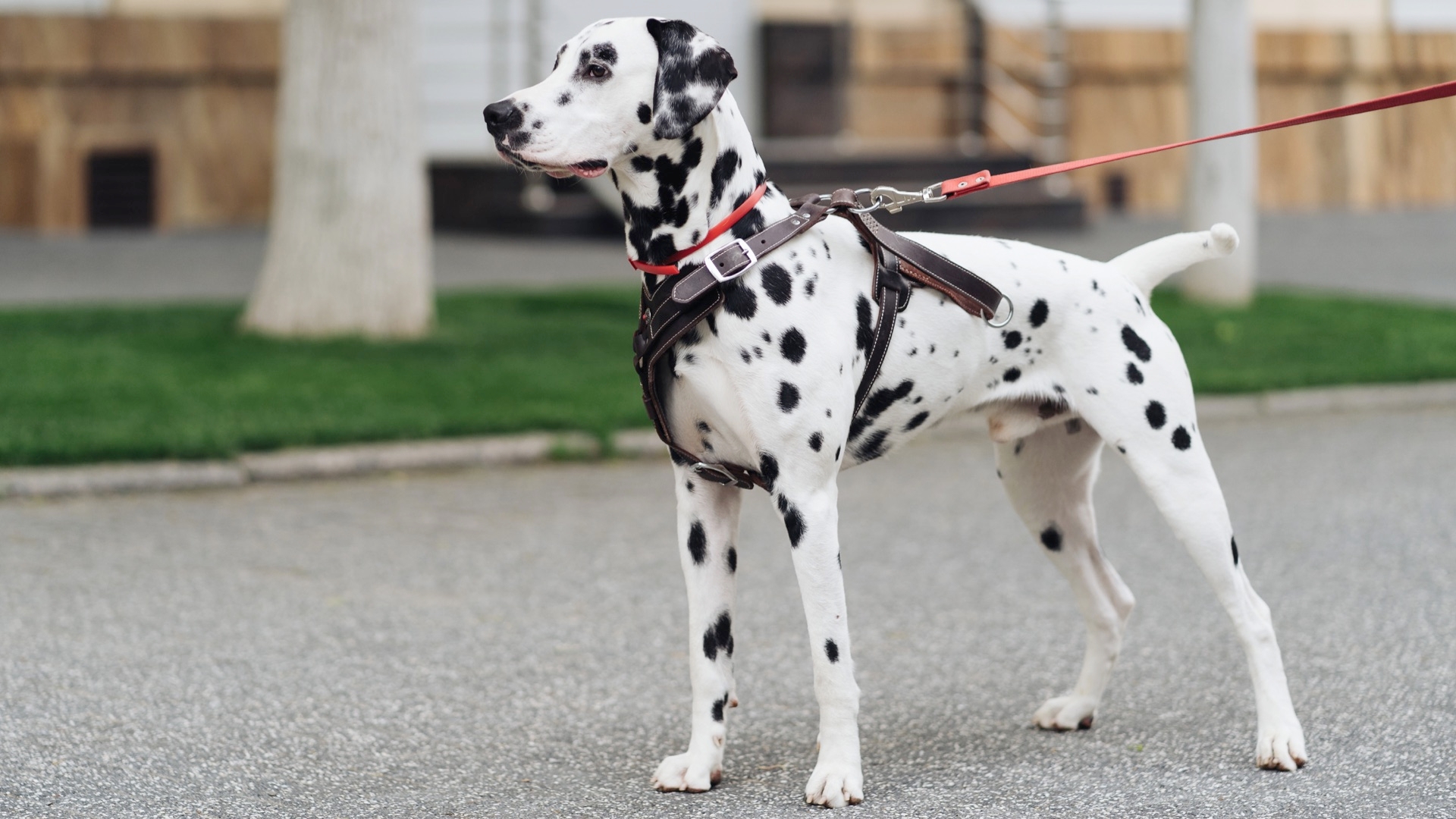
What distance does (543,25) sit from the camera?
18484mm

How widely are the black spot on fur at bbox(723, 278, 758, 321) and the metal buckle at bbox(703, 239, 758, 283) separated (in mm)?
25

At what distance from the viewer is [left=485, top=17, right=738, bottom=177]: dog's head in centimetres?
366

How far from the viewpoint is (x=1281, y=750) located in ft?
13.7

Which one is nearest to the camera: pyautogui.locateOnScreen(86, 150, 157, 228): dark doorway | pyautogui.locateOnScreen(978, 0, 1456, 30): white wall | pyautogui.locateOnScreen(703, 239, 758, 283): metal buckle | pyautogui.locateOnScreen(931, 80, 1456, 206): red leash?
pyautogui.locateOnScreen(703, 239, 758, 283): metal buckle

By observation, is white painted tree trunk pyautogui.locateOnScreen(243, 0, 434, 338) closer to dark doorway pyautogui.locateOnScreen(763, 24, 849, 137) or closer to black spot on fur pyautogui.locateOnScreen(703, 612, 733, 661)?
black spot on fur pyautogui.locateOnScreen(703, 612, 733, 661)

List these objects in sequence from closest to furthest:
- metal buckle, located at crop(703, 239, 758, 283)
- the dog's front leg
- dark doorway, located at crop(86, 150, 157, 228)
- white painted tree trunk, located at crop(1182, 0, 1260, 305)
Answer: metal buckle, located at crop(703, 239, 758, 283) < the dog's front leg < white painted tree trunk, located at crop(1182, 0, 1260, 305) < dark doorway, located at crop(86, 150, 157, 228)

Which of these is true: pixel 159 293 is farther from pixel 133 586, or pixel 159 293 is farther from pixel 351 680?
pixel 351 680

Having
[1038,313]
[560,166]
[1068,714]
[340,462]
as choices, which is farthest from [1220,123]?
[560,166]

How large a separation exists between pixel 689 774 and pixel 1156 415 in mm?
1433

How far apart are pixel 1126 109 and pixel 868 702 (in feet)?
59.5

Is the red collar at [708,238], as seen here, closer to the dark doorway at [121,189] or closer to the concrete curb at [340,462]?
the concrete curb at [340,462]

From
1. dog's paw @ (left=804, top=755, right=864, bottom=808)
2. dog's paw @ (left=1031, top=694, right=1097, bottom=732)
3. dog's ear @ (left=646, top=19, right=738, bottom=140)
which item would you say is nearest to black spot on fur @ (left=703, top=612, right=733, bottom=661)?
dog's paw @ (left=804, top=755, right=864, bottom=808)

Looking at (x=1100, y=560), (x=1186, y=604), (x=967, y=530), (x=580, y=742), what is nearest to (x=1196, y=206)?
(x=967, y=530)

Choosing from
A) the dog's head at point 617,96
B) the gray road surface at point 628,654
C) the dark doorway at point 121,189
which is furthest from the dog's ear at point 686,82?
the dark doorway at point 121,189
